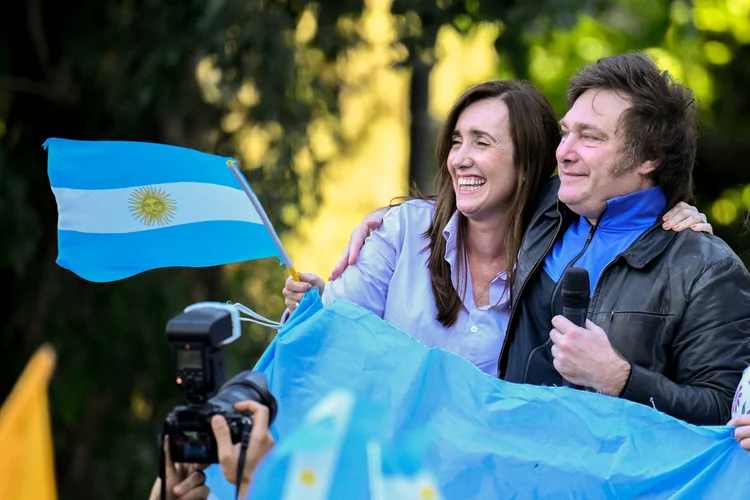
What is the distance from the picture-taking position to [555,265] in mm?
3600

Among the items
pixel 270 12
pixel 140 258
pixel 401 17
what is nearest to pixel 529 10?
pixel 401 17

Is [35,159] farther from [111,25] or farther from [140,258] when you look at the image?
[140,258]

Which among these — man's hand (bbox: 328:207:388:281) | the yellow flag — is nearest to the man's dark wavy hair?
man's hand (bbox: 328:207:388:281)

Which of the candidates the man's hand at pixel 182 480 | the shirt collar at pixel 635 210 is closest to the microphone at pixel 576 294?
the shirt collar at pixel 635 210

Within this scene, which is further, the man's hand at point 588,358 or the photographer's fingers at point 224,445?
the man's hand at point 588,358

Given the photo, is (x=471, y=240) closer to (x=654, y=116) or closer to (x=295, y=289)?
(x=295, y=289)

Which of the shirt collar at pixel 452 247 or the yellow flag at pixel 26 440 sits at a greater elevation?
the shirt collar at pixel 452 247

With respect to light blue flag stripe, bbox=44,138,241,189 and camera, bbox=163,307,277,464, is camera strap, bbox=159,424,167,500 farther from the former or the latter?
light blue flag stripe, bbox=44,138,241,189

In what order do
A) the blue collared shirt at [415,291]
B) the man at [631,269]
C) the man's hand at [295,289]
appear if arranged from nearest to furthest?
1. the man at [631,269]
2. the man's hand at [295,289]
3. the blue collared shirt at [415,291]

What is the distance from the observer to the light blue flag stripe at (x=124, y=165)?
144 inches

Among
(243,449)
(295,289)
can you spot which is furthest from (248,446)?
(295,289)

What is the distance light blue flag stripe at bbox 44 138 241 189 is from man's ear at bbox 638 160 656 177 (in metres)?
1.25

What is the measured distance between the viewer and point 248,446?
261cm

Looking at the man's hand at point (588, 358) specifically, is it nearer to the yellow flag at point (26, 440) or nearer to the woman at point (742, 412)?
the woman at point (742, 412)
